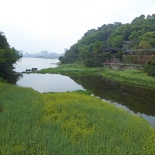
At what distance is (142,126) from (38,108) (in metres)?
8.47

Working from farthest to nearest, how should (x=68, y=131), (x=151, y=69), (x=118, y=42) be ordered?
1. (x=118, y=42)
2. (x=151, y=69)
3. (x=68, y=131)

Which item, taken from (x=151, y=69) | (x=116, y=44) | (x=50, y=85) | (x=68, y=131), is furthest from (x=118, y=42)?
(x=68, y=131)

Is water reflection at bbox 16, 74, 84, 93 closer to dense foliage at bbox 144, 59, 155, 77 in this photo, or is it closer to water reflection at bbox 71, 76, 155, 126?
water reflection at bbox 71, 76, 155, 126

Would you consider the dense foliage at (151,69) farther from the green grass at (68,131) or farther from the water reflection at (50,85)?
the green grass at (68,131)

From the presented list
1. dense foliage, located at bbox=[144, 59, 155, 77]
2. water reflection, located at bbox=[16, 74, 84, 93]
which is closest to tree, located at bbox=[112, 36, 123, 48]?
dense foliage, located at bbox=[144, 59, 155, 77]

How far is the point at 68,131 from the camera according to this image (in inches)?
656

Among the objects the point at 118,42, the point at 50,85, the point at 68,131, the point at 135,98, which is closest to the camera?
the point at 68,131

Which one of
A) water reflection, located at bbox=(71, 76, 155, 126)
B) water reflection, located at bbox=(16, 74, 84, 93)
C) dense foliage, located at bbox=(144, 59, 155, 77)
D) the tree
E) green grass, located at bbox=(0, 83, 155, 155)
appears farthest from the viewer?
the tree

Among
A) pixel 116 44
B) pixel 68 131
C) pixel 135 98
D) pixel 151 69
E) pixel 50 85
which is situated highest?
pixel 116 44

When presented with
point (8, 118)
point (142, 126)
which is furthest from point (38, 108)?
point (142, 126)

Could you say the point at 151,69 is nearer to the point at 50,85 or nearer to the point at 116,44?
the point at 50,85

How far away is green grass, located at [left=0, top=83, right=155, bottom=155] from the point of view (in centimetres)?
1380

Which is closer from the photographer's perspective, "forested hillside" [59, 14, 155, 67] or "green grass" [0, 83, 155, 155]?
"green grass" [0, 83, 155, 155]

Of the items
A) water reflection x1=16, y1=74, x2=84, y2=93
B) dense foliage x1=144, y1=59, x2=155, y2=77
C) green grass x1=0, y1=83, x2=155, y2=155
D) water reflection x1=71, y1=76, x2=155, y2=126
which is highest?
dense foliage x1=144, y1=59, x2=155, y2=77
